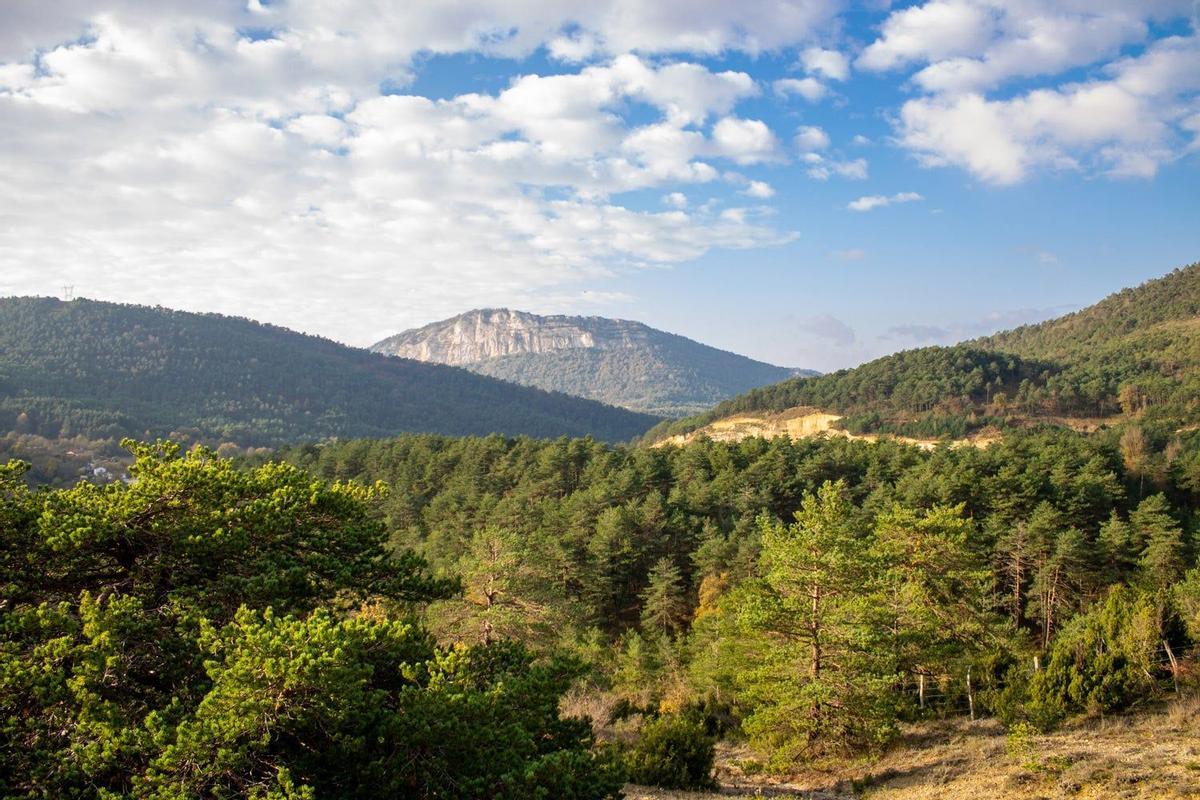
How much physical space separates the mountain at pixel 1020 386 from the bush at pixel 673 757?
95.9 metres

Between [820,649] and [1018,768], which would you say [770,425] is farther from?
[1018,768]

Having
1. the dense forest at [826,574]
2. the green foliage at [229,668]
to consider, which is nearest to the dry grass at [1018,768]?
the dense forest at [826,574]

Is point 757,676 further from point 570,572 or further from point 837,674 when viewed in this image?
point 570,572

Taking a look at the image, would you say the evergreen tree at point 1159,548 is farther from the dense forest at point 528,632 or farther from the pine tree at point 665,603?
the pine tree at point 665,603

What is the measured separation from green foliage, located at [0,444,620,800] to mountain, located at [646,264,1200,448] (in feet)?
345

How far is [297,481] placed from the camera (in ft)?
37.2

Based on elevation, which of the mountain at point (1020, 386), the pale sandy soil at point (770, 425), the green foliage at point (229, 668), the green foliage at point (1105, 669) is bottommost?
the green foliage at point (1105, 669)

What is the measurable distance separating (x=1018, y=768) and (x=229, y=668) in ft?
52.6

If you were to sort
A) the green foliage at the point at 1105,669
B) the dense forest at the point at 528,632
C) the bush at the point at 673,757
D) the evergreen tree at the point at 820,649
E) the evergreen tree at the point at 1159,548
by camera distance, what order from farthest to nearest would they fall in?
1. the evergreen tree at the point at 1159,548
2. the green foliage at the point at 1105,669
3. the evergreen tree at the point at 820,649
4. the bush at the point at 673,757
5. the dense forest at the point at 528,632

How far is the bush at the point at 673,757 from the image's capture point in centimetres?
1659

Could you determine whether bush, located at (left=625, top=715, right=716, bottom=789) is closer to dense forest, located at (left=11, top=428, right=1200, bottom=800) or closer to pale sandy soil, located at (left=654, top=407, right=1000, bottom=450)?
dense forest, located at (left=11, top=428, right=1200, bottom=800)

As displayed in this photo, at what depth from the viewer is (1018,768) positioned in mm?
14875

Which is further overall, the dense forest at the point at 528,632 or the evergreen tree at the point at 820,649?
the evergreen tree at the point at 820,649

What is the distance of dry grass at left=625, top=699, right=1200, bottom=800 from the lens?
13.2m
